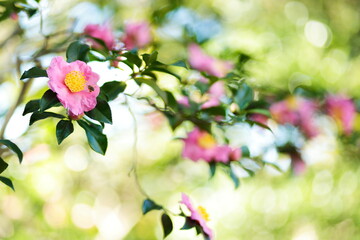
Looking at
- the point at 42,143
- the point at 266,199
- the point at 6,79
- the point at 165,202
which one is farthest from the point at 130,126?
the point at 266,199

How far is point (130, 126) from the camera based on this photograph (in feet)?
5.17

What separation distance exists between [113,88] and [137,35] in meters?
0.50

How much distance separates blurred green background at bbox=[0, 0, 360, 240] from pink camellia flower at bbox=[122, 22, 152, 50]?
0.36m

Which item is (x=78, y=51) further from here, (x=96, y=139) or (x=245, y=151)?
(x=245, y=151)

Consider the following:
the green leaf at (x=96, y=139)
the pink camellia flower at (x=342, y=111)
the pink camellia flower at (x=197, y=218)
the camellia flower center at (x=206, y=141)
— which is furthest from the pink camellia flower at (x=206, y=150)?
the pink camellia flower at (x=342, y=111)

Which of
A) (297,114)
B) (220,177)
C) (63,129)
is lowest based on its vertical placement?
(220,177)

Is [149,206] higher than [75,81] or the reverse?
the reverse

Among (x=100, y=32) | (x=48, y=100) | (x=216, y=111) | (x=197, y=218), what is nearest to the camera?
(x=48, y=100)

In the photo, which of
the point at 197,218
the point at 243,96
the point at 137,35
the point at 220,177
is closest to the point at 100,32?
the point at 137,35

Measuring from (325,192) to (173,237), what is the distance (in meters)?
0.70

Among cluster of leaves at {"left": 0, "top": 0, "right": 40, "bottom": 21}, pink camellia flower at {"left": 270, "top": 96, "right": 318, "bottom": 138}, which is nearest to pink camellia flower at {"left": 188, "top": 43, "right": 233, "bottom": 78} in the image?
pink camellia flower at {"left": 270, "top": 96, "right": 318, "bottom": 138}

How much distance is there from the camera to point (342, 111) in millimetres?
1349

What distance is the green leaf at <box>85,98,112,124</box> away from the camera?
0.62m

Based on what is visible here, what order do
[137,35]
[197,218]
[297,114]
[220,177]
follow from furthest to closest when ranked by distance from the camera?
[220,177] → [297,114] → [137,35] → [197,218]
